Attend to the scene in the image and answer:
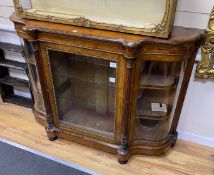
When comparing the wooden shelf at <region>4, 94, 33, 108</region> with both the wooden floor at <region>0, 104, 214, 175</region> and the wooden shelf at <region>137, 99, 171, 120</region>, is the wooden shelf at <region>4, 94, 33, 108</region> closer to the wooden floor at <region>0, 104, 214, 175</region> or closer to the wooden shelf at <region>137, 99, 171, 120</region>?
the wooden floor at <region>0, 104, 214, 175</region>

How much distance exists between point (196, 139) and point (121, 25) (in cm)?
105

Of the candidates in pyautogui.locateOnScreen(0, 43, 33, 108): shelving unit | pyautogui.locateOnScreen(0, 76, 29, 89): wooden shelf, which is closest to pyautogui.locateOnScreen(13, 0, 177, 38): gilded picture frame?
pyautogui.locateOnScreen(0, 43, 33, 108): shelving unit

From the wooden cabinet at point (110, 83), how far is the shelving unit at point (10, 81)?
0.90 ft

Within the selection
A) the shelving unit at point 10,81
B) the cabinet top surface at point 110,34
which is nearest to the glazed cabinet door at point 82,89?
the cabinet top surface at point 110,34

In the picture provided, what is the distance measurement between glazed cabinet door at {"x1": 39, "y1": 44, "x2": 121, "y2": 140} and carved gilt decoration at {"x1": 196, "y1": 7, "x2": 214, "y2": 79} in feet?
1.63

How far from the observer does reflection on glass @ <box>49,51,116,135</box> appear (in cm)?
134

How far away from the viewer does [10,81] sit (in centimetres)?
194

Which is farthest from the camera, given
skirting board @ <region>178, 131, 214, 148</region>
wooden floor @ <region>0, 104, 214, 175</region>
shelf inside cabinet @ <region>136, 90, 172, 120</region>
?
skirting board @ <region>178, 131, 214, 148</region>

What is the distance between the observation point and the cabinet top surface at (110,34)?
1.08 metres

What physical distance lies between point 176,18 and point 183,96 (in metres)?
0.47

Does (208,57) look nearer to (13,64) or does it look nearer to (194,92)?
(194,92)

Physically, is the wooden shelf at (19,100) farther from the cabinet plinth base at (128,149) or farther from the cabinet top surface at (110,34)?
the cabinet top surface at (110,34)

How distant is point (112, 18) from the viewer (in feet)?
3.77

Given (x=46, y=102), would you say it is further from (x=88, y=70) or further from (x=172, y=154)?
(x=172, y=154)
